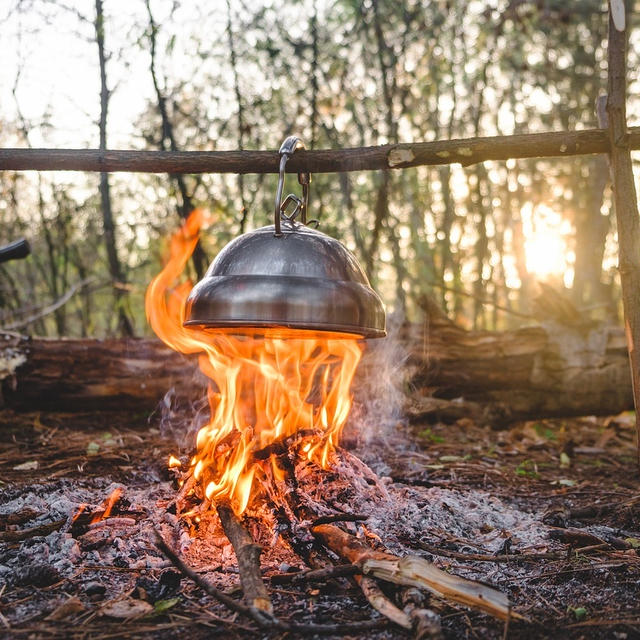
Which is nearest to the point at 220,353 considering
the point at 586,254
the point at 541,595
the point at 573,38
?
the point at 541,595

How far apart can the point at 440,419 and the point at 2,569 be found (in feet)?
13.7

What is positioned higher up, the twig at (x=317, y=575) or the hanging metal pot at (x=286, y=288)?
the hanging metal pot at (x=286, y=288)

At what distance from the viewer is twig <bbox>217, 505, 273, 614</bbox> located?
80.7 inches

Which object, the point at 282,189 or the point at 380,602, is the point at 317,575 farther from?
the point at 282,189

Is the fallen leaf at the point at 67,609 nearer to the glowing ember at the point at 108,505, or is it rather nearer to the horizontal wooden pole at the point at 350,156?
the glowing ember at the point at 108,505

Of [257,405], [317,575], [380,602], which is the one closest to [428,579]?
[380,602]

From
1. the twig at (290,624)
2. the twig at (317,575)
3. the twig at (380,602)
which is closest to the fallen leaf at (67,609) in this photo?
the twig at (290,624)

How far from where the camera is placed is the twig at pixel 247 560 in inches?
80.7

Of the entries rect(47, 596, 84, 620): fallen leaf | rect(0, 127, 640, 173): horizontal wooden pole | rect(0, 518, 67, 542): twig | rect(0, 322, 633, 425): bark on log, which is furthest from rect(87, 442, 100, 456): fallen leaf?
rect(47, 596, 84, 620): fallen leaf

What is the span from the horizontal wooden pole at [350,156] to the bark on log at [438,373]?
8.31 ft

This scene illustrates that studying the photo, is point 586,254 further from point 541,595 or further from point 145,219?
point 541,595

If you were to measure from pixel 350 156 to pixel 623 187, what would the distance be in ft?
5.16

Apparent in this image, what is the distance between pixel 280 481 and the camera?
3.08 m

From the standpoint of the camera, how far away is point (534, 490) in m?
3.94
